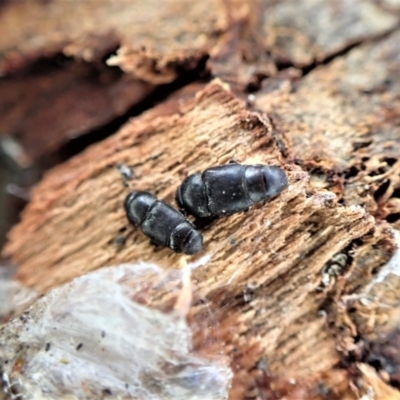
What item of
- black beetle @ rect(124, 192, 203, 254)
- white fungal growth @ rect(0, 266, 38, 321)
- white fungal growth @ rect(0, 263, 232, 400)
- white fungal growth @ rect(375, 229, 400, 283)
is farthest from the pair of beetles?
white fungal growth @ rect(0, 266, 38, 321)

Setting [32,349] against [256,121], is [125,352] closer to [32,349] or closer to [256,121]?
[32,349]

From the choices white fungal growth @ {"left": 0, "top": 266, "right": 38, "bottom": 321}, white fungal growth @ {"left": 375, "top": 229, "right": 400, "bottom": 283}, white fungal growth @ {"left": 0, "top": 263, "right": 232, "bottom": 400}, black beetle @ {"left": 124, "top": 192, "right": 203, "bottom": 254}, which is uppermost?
black beetle @ {"left": 124, "top": 192, "right": 203, "bottom": 254}

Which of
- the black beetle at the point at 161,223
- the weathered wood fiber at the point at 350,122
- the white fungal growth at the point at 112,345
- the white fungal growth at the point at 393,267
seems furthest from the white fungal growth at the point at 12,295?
the white fungal growth at the point at 393,267

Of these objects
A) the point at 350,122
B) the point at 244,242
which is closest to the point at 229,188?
the point at 244,242

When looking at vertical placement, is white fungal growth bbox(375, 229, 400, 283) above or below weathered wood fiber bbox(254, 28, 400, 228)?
below

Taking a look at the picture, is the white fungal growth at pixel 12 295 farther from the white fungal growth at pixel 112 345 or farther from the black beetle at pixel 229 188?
the black beetle at pixel 229 188

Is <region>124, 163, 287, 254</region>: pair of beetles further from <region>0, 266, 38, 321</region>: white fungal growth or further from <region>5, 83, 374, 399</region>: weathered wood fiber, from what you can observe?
<region>0, 266, 38, 321</region>: white fungal growth

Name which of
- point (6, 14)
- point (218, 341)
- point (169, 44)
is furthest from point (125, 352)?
point (6, 14)

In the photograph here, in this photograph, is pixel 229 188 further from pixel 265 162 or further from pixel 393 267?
pixel 393 267

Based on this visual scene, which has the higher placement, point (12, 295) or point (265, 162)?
point (265, 162)
